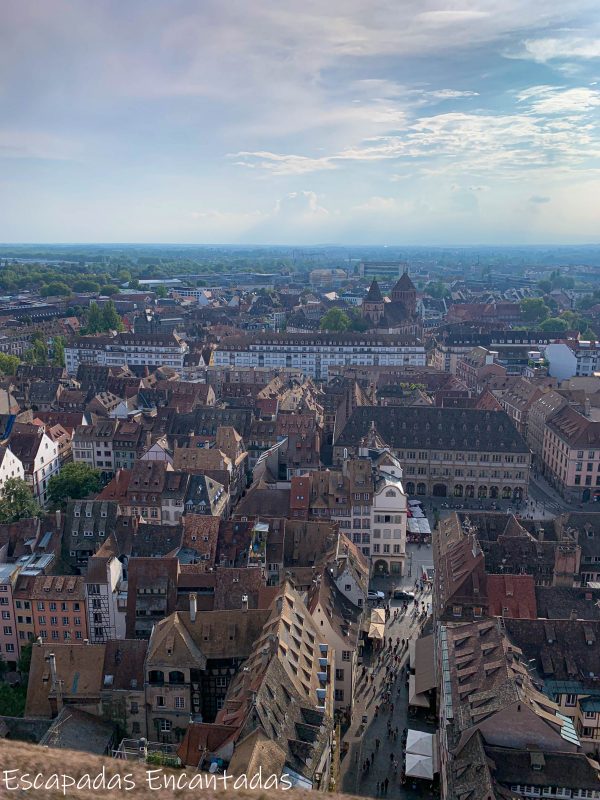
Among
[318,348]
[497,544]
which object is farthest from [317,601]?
[318,348]

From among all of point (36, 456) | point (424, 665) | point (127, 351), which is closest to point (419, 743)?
point (424, 665)

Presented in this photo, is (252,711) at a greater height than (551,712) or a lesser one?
greater

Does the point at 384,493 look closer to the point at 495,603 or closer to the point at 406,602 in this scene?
the point at 406,602

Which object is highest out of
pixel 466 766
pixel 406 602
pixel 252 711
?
pixel 252 711

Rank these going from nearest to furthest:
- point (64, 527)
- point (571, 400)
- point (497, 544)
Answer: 1. point (497, 544)
2. point (64, 527)
3. point (571, 400)

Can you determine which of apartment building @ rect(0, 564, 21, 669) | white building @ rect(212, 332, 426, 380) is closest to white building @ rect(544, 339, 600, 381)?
white building @ rect(212, 332, 426, 380)

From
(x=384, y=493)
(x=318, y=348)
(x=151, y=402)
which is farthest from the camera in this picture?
(x=318, y=348)

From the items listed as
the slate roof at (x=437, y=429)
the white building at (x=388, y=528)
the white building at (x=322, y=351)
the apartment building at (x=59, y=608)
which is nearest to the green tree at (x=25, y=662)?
the apartment building at (x=59, y=608)

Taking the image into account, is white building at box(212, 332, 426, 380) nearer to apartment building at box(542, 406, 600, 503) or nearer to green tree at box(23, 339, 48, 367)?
green tree at box(23, 339, 48, 367)
